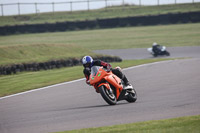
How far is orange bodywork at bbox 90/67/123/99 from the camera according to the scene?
9.25 m

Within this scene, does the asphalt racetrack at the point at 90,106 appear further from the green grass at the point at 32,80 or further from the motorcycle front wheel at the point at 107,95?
the green grass at the point at 32,80

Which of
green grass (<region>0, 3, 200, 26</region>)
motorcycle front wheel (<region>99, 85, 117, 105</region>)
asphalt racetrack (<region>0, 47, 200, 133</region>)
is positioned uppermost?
green grass (<region>0, 3, 200, 26</region>)

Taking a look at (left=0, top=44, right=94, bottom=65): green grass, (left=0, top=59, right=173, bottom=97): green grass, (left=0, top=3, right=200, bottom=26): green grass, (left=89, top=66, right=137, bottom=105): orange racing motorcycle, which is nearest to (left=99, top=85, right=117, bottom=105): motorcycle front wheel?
(left=89, top=66, right=137, bottom=105): orange racing motorcycle

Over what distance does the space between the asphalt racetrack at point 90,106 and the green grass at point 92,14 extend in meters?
31.3

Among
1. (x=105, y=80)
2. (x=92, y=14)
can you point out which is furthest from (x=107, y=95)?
(x=92, y=14)

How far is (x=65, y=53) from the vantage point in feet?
77.9

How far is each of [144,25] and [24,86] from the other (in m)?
27.1

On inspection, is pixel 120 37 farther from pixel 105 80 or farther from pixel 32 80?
pixel 105 80

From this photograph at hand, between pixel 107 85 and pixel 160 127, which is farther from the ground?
pixel 107 85

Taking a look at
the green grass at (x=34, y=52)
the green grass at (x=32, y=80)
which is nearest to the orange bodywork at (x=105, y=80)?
the green grass at (x=32, y=80)

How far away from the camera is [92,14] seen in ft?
158

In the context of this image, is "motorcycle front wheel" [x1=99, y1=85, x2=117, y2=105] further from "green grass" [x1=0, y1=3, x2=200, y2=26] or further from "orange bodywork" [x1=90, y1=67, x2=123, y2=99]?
"green grass" [x1=0, y1=3, x2=200, y2=26]

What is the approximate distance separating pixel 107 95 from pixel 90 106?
58cm

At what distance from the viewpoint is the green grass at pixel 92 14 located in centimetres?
4569
